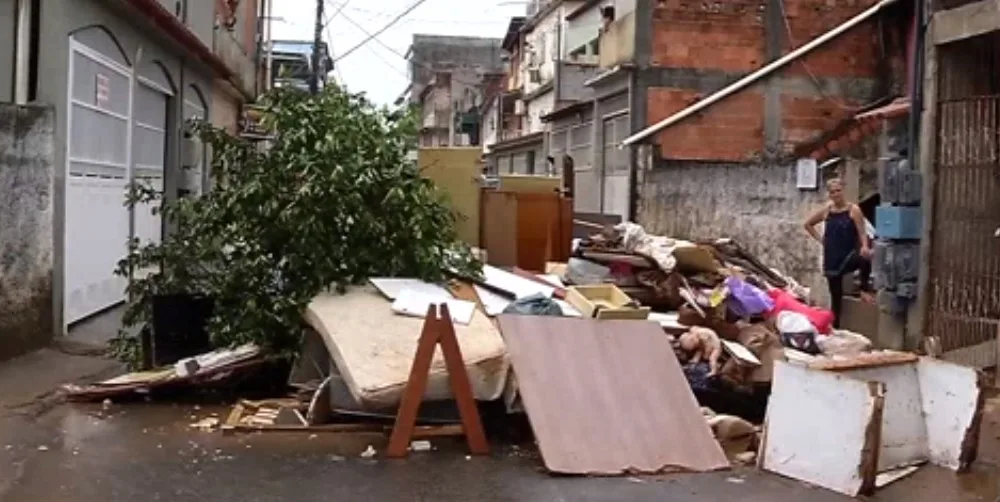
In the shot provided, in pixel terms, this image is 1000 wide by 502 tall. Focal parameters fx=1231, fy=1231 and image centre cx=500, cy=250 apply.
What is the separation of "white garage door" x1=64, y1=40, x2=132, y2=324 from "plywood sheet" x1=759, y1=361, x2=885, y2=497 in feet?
23.0

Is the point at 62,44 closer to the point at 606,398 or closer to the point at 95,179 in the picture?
the point at 95,179

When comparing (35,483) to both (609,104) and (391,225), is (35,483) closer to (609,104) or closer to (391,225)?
(391,225)

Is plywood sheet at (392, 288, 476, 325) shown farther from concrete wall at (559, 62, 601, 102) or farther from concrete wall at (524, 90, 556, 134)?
concrete wall at (524, 90, 556, 134)

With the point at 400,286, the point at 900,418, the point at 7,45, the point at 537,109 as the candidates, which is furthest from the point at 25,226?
the point at 537,109

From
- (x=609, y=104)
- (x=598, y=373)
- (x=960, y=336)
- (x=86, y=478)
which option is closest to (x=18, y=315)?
(x=86, y=478)

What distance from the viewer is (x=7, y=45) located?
10453 mm

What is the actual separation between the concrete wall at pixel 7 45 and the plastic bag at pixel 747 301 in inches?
252

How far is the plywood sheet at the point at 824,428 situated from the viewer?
675 centimetres

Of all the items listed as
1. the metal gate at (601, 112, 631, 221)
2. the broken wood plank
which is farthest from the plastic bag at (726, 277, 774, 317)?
the metal gate at (601, 112, 631, 221)

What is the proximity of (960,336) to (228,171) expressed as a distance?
6503 millimetres

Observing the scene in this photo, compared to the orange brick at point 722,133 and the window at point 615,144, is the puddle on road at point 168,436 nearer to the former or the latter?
the orange brick at point 722,133

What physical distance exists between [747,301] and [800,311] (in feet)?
1.46

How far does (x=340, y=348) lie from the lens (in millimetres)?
8125

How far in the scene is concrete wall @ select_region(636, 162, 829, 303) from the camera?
56.6 feet
